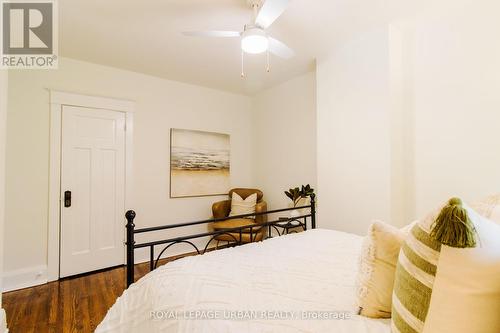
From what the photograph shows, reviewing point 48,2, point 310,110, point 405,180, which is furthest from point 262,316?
point 310,110

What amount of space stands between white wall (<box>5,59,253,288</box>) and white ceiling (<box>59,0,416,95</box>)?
0.98ft

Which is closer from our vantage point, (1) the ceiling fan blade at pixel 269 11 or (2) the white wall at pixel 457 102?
(1) the ceiling fan blade at pixel 269 11

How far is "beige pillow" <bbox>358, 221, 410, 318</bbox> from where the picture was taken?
0.87 metres

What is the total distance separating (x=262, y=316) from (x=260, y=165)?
3.37 metres

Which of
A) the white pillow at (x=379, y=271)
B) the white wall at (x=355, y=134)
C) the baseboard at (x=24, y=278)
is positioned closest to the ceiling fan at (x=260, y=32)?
the white wall at (x=355, y=134)

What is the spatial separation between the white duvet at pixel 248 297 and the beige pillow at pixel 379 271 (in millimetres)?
42

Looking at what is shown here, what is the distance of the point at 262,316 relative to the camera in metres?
0.89

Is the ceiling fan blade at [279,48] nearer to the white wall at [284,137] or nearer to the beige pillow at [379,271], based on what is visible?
the white wall at [284,137]

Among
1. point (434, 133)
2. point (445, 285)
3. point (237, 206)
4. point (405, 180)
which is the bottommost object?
point (237, 206)

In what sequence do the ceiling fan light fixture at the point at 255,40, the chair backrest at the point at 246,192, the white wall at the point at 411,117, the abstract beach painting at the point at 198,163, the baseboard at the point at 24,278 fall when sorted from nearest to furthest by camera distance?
the ceiling fan light fixture at the point at 255,40, the white wall at the point at 411,117, the baseboard at the point at 24,278, the abstract beach painting at the point at 198,163, the chair backrest at the point at 246,192

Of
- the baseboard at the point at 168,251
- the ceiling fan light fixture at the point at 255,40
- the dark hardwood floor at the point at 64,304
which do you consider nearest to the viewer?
the ceiling fan light fixture at the point at 255,40

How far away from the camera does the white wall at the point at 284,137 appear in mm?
3344

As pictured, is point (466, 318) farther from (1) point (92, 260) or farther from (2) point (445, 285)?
(1) point (92, 260)

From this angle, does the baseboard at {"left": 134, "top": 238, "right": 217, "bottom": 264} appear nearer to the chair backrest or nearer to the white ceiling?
the chair backrest
